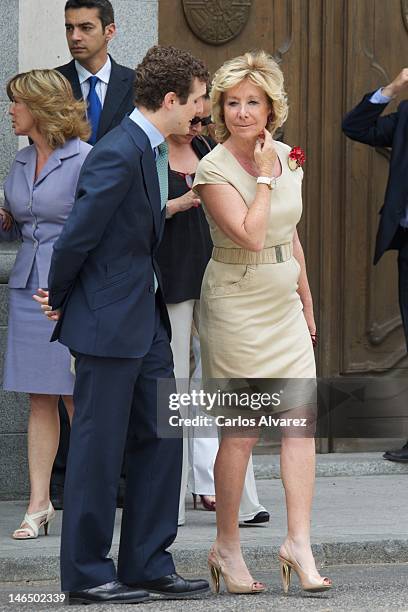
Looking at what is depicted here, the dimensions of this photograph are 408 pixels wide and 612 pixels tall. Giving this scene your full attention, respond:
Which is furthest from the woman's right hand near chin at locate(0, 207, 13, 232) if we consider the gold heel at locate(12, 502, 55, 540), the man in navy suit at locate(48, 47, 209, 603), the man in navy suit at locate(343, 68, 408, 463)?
the man in navy suit at locate(343, 68, 408, 463)

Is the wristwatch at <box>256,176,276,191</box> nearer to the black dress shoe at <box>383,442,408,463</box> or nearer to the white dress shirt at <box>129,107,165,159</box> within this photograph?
the white dress shirt at <box>129,107,165,159</box>

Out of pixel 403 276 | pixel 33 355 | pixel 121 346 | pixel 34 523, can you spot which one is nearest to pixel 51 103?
pixel 33 355

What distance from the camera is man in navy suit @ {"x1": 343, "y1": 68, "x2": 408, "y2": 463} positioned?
29.1 feet

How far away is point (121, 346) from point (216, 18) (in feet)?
12.0

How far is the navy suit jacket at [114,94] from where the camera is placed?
25.4 ft

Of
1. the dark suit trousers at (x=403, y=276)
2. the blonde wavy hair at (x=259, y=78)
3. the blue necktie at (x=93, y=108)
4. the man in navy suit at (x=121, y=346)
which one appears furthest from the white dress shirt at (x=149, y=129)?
the dark suit trousers at (x=403, y=276)

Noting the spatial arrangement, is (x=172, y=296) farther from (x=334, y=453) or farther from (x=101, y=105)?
(x=334, y=453)

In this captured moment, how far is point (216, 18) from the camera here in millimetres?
9078

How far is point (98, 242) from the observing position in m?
5.84

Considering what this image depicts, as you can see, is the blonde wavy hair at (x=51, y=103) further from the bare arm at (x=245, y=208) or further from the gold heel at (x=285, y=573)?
the gold heel at (x=285, y=573)

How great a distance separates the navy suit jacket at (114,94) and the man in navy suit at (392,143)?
1.60m

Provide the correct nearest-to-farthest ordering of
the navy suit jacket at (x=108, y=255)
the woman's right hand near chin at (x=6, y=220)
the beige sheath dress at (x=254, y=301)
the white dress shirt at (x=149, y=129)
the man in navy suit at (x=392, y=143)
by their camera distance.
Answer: the navy suit jacket at (x=108, y=255)
the white dress shirt at (x=149, y=129)
the beige sheath dress at (x=254, y=301)
the woman's right hand near chin at (x=6, y=220)
the man in navy suit at (x=392, y=143)

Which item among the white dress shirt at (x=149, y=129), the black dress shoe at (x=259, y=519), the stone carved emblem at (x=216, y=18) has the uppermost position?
the stone carved emblem at (x=216, y=18)

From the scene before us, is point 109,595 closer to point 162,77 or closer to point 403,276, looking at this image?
point 162,77
